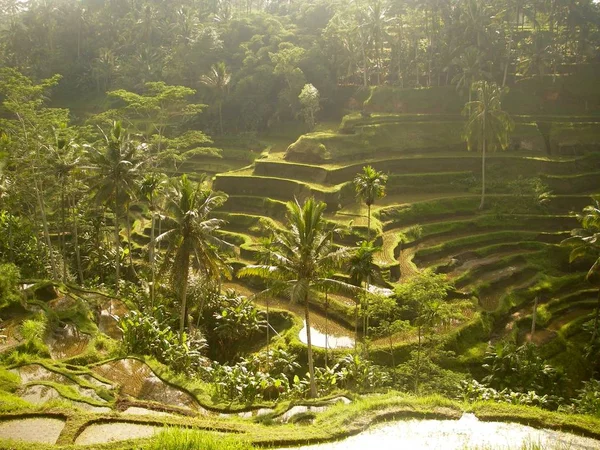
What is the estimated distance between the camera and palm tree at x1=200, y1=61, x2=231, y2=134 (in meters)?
58.3

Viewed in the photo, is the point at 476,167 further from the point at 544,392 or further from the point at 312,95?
the point at 544,392

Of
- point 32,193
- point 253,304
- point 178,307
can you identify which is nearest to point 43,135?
point 32,193

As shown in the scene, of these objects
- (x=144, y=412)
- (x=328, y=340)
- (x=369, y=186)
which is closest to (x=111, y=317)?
(x=328, y=340)

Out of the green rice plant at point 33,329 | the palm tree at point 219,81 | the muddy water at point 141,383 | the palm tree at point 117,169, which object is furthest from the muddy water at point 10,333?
the palm tree at point 219,81

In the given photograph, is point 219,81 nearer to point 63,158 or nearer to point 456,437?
point 63,158

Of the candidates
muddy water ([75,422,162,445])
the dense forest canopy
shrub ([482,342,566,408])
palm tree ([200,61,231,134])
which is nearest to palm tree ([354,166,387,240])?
shrub ([482,342,566,408])

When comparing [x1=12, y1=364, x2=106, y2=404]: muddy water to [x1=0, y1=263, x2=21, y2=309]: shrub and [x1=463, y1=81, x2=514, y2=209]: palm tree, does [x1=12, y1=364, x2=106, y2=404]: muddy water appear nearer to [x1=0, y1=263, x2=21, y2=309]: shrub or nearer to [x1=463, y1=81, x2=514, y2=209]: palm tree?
[x1=0, y1=263, x2=21, y2=309]: shrub

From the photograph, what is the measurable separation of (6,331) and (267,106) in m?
42.0

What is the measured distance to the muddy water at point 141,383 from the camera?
61.1ft

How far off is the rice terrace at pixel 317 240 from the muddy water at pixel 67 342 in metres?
0.08

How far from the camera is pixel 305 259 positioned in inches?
733

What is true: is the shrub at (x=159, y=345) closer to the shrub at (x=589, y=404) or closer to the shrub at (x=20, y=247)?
the shrub at (x=20, y=247)

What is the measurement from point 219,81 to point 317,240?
43.9 metres

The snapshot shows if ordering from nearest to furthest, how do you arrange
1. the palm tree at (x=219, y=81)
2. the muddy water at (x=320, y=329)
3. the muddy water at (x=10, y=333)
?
the muddy water at (x=10, y=333) → the muddy water at (x=320, y=329) → the palm tree at (x=219, y=81)
